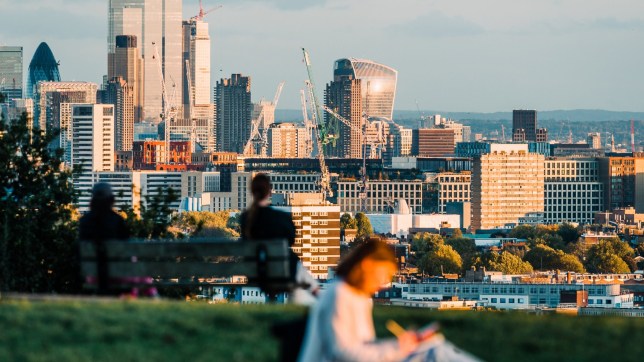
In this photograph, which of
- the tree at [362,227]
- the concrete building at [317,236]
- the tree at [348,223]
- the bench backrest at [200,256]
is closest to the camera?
the bench backrest at [200,256]

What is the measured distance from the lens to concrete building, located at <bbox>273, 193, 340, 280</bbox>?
373ft

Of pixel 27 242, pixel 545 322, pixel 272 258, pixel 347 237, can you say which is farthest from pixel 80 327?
pixel 347 237

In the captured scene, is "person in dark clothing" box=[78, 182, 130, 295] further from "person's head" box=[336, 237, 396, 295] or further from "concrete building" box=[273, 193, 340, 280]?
"concrete building" box=[273, 193, 340, 280]

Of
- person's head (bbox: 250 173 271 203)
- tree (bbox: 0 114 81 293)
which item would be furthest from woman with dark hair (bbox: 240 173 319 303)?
tree (bbox: 0 114 81 293)

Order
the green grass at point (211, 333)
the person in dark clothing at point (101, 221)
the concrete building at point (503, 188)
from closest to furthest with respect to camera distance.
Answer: the green grass at point (211, 333) → the person in dark clothing at point (101, 221) → the concrete building at point (503, 188)

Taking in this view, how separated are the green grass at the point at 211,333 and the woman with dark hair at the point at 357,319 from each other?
788 millimetres

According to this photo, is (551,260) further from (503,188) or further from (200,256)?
(200,256)

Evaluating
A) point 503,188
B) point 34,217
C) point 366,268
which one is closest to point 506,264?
point 503,188

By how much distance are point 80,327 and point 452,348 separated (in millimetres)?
2511

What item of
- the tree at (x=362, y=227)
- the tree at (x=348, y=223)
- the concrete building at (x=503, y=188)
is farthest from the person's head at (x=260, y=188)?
the concrete building at (x=503, y=188)

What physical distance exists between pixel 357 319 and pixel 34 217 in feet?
38.7

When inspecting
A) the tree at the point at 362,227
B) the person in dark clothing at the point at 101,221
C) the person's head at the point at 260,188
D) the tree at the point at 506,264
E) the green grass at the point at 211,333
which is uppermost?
the person's head at the point at 260,188

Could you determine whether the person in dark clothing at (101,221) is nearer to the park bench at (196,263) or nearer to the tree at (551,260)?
the park bench at (196,263)

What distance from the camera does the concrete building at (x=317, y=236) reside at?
114m
